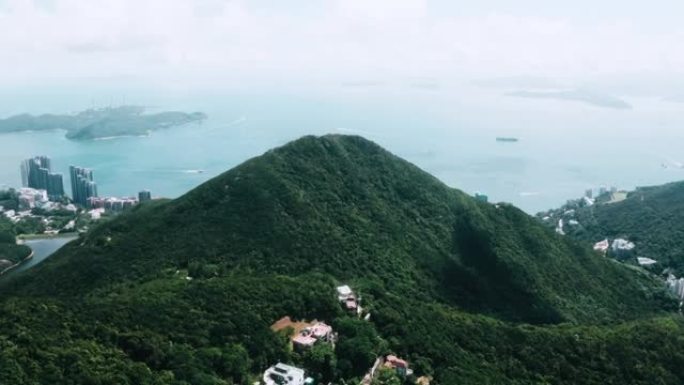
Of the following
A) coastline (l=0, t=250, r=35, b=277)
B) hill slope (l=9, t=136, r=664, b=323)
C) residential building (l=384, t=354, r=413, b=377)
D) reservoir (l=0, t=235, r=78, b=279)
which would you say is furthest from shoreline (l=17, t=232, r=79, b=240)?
residential building (l=384, t=354, r=413, b=377)

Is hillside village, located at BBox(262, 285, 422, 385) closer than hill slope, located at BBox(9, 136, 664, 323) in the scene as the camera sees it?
Yes

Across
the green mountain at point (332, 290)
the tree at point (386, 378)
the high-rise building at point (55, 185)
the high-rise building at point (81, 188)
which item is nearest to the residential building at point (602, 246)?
the green mountain at point (332, 290)

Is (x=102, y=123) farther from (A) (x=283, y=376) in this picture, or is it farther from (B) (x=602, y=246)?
(A) (x=283, y=376)

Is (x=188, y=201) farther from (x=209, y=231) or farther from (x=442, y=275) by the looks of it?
(x=442, y=275)

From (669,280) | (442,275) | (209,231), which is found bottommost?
(669,280)

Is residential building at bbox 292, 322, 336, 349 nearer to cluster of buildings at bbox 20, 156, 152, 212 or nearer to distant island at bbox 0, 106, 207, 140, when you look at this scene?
cluster of buildings at bbox 20, 156, 152, 212

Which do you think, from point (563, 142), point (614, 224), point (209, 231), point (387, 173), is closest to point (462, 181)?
point (614, 224)

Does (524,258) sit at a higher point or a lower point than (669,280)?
higher
